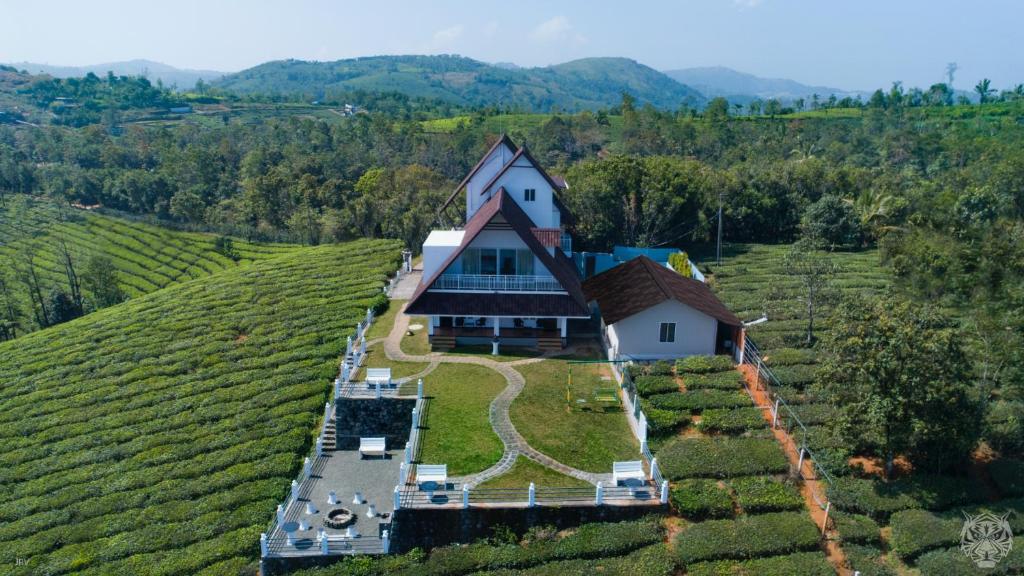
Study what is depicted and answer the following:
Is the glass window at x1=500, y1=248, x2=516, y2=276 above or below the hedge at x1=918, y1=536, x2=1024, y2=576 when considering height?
above

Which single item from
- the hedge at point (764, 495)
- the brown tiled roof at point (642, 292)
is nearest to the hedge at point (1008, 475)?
the hedge at point (764, 495)

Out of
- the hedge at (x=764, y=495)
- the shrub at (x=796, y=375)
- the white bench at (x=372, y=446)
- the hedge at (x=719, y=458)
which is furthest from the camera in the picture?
the shrub at (x=796, y=375)

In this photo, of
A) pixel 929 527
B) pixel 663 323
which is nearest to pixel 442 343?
pixel 663 323

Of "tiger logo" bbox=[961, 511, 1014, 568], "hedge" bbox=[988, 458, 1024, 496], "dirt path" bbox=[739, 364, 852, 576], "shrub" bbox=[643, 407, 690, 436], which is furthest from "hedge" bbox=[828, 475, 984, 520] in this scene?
"shrub" bbox=[643, 407, 690, 436]

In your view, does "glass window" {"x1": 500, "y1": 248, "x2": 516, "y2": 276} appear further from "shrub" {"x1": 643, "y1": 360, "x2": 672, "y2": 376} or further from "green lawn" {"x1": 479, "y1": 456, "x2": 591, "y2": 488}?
"green lawn" {"x1": 479, "y1": 456, "x2": 591, "y2": 488}

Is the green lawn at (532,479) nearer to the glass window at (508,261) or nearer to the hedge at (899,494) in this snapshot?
the hedge at (899,494)

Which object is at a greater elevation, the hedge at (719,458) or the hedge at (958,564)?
the hedge at (719,458)
